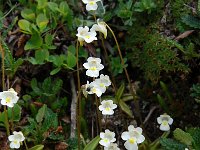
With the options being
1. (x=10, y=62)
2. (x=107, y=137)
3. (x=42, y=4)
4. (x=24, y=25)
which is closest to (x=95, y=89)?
(x=107, y=137)

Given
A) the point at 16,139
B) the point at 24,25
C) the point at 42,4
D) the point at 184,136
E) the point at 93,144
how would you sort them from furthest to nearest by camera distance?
the point at 42,4, the point at 24,25, the point at 93,144, the point at 16,139, the point at 184,136

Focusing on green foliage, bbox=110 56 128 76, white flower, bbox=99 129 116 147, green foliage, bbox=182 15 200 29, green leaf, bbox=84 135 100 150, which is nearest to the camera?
white flower, bbox=99 129 116 147

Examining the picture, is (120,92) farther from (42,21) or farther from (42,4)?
(42,4)

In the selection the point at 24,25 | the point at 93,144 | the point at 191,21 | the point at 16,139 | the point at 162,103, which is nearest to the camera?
the point at 16,139

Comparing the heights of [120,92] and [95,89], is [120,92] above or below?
below

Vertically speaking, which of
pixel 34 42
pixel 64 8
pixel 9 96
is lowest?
pixel 9 96

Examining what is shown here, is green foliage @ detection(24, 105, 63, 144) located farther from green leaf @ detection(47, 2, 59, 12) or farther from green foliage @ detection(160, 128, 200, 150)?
green leaf @ detection(47, 2, 59, 12)

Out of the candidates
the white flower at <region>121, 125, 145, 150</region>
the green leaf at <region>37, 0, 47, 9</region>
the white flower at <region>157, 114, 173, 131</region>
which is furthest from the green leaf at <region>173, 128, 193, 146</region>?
the green leaf at <region>37, 0, 47, 9</region>

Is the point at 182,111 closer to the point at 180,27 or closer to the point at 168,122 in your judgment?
the point at 168,122

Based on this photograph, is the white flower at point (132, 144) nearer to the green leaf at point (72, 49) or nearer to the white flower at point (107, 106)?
the white flower at point (107, 106)
